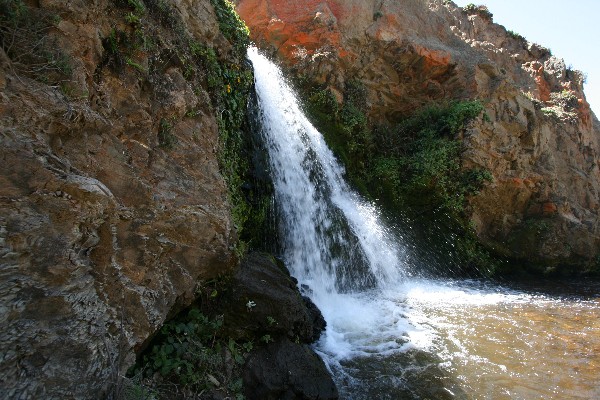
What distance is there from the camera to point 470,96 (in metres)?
12.5

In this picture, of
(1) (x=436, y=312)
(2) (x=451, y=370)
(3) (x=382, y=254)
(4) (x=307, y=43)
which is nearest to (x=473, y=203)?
(3) (x=382, y=254)

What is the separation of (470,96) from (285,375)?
1154 centimetres

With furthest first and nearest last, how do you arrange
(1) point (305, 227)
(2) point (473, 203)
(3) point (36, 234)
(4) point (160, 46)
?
(2) point (473, 203)
(1) point (305, 227)
(4) point (160, 46)
(3) point (36, 234)

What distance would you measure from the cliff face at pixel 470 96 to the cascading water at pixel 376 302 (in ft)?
6.38

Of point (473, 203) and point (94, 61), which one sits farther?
point (473, 203)

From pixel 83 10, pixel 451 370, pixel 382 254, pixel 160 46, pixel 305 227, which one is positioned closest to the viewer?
pixel 83 10

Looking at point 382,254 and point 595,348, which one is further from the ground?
point 595,348

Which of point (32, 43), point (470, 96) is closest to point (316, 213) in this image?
point (32, 43)

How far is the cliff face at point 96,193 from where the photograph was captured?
2.44m

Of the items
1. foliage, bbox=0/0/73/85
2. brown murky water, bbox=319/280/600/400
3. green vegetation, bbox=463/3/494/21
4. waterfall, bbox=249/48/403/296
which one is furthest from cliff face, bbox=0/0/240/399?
green vegetation, bbox=463/3/494/21

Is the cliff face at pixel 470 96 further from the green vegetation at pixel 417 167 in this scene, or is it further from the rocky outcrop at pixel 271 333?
the rocky outcrop at pixel 271 333

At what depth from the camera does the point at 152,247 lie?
349cm

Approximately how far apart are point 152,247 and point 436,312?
5.25m

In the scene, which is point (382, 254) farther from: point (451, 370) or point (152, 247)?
point (152, 247)
